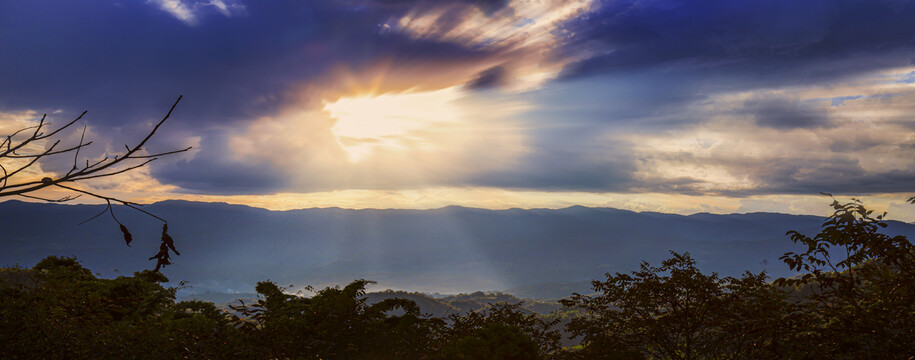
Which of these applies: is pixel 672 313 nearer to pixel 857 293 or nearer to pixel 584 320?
pixel 584 320

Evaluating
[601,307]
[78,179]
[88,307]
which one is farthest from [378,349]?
[78,179]

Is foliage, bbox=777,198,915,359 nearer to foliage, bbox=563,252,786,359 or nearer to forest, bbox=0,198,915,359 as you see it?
forest, bbox=0,198,915,359

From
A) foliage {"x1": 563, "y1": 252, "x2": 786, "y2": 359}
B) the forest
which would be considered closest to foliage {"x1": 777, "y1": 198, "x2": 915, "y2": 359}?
the forest

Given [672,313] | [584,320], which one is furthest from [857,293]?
[584,320]

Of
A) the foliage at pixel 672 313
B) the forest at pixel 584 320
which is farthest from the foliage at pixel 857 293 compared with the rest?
the foliage at pixel 672 313

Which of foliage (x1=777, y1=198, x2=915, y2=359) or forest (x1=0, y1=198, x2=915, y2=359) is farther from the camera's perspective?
forest (x1=0, y1=198, x2=915, y2=359)

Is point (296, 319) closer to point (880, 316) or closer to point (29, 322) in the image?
point (29, 322)

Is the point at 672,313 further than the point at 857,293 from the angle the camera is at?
Yes

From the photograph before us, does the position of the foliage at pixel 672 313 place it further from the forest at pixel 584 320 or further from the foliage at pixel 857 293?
the foliage at pixel 857 293

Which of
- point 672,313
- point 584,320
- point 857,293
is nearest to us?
point 857,293
